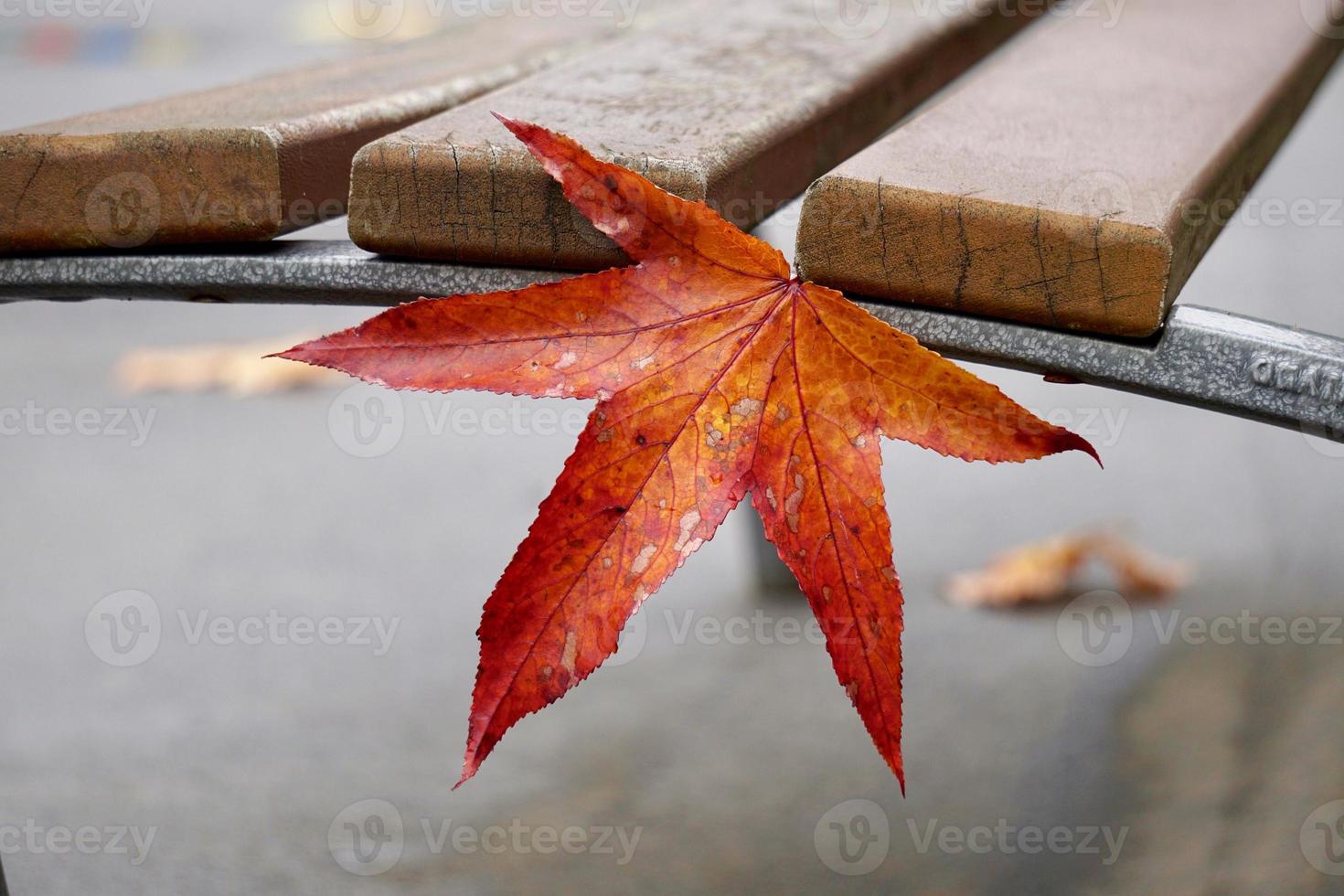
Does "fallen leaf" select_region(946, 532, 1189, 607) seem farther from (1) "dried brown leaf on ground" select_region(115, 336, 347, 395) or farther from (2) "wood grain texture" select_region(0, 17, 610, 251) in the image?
(1) "dried brown leaf on ground" select_region(115, 336, 347, 395)

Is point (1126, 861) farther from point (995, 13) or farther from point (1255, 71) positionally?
point (995, 13)

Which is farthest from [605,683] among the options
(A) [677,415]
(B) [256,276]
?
(A) [677,415]

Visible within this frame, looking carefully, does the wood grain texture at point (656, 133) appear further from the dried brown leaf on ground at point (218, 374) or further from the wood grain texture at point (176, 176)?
the dried brown leaf on ground at point (218, 374)

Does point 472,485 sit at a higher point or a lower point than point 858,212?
lower

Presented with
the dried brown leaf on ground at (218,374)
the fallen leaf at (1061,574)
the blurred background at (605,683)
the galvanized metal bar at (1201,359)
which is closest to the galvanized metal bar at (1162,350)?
the galvanized metal bar at (1201,359)

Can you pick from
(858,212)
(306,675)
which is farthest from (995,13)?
(306,675)

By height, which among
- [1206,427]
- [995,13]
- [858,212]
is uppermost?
[858,212]

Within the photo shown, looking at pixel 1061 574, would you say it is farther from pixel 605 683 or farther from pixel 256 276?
Answer: pixel 256 276

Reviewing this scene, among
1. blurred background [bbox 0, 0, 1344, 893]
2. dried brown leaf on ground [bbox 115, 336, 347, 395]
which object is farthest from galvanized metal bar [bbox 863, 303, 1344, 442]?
dried brown leaf on ground [bbox 115, 336, 347, 395]
